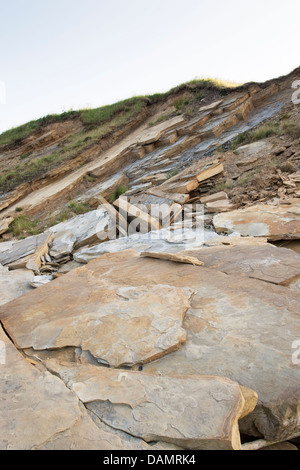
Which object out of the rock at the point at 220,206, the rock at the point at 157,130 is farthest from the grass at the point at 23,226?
the rock at the point at 157,130

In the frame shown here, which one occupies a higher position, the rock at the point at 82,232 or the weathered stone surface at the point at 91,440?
the rock at the point at 82,232

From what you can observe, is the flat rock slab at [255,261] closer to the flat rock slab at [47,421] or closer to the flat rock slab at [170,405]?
the flat rock slab at [170,405]

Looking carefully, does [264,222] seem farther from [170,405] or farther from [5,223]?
[5,223]

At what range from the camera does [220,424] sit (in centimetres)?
152

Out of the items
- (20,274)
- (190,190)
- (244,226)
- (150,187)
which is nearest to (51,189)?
(150,187)

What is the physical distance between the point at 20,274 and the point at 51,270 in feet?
1.78

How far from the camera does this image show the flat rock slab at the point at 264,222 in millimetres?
4371

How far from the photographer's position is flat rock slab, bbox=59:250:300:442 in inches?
70.2

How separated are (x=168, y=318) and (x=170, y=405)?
2.80 feet

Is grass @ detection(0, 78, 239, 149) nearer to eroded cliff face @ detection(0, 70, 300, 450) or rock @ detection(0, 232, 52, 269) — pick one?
eroded cliff face @ detection(0, 70, 300, 450)

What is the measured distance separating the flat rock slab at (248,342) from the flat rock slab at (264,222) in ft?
5.27

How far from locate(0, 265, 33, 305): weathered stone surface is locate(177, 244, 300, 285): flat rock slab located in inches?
93.8

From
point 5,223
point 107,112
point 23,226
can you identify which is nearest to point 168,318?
point 23,226

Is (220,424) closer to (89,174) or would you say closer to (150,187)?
(150,187)
